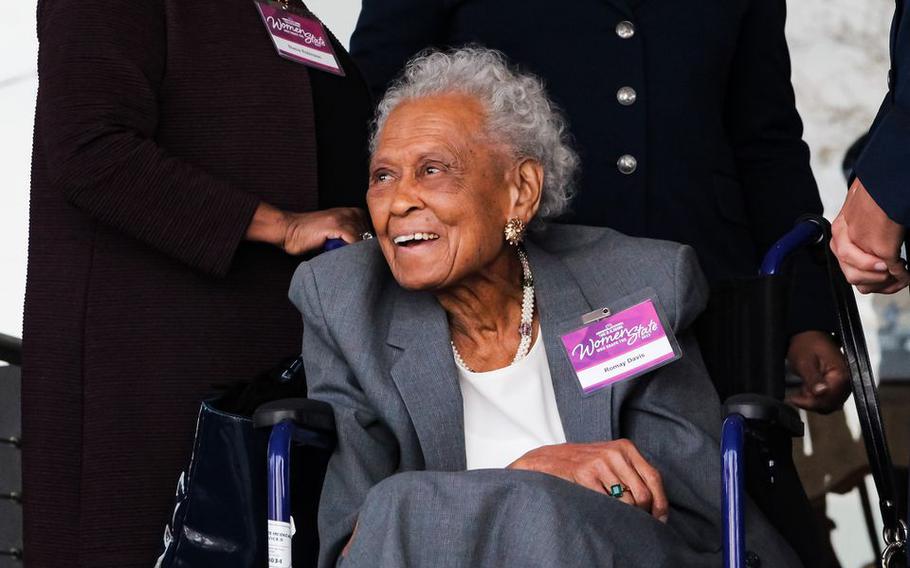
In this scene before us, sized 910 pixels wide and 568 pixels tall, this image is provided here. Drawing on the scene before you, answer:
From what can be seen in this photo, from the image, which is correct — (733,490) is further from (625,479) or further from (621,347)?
(621,347)

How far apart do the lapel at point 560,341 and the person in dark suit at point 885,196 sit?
66cm

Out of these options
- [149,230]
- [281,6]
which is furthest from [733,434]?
[281,6]

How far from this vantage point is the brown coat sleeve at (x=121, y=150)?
2.26 metres

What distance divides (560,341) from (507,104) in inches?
17.8

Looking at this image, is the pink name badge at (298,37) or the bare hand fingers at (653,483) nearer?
the bare hand fingers at (653,483)

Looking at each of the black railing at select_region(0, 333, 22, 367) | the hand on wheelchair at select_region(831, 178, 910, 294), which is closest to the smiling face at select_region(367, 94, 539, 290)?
the hand on wheelchair at select_region(831, 178, 910, 294)

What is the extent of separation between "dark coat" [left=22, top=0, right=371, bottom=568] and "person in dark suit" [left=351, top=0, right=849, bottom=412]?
1.98ft

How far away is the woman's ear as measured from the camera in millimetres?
2326

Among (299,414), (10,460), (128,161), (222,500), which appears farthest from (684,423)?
(10,460)

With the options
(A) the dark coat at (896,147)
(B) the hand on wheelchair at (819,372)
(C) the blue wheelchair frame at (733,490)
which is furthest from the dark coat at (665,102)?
(A) the dark coat at (896,147)

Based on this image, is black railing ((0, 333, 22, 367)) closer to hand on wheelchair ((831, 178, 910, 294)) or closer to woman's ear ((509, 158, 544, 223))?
woman's ear ((509, 158, 544, 223))

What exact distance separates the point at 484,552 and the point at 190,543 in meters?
0.61

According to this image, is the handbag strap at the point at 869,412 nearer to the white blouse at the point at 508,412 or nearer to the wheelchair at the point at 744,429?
the wheelchair at the point at 744,429

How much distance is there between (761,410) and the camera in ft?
5.96
